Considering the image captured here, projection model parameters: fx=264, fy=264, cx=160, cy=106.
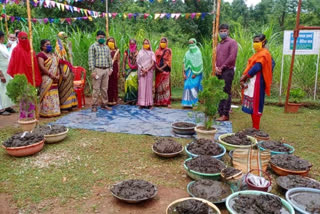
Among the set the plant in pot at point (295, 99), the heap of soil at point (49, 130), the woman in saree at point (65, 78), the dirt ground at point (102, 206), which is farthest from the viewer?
the plant in pot at point (295, 99)

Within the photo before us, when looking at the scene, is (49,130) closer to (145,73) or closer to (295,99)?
(145,73)

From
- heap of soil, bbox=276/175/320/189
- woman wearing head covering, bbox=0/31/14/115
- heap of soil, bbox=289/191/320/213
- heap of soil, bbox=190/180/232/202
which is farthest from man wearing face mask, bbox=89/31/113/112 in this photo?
heap of soil, bbox=289/191/320/213

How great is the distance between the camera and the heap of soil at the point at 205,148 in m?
3.36

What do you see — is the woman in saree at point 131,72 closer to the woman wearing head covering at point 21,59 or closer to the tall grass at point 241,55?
the tall grass at point 241,55

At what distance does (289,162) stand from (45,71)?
4508 mm

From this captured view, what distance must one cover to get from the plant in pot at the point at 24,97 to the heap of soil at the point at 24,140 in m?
0.60

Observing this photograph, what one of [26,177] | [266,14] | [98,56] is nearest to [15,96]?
[26,177]

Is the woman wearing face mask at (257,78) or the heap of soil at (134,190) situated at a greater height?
the woman wearing face mask at (257,78)

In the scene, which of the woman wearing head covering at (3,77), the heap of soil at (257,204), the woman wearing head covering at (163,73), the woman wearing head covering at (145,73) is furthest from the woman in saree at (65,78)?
the heap of soil at (257,204)

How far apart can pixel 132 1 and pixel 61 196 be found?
20645 mm

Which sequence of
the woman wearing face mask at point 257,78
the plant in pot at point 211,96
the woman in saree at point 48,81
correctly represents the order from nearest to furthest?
the plant in pot at point 211,96 → the woman wearing face mask at point 257,78 → the woman in saree at point 48,81

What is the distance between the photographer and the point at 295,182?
2.72 metres

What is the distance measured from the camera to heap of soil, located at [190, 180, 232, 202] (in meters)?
2.49

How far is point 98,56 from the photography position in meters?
5.81
